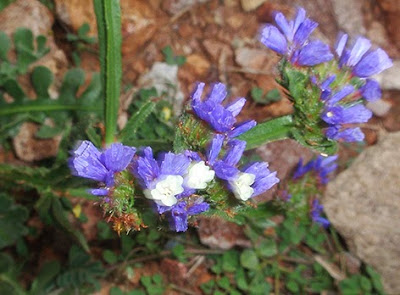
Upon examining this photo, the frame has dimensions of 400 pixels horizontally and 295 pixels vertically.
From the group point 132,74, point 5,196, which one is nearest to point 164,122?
point 132,74

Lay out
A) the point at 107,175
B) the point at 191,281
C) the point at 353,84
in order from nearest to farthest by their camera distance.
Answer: the point at 107,175, the point at 353,84, the point at 191,281

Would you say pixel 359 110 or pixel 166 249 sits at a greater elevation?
pixel 359 110

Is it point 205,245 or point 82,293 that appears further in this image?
point 205,245

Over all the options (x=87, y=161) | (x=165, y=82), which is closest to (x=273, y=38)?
(x=87, y=161)

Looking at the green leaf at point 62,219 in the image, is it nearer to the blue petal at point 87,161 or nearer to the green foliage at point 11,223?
the green foliage at point 11,223

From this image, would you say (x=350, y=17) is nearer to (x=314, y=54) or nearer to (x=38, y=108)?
(x=314, y=54)

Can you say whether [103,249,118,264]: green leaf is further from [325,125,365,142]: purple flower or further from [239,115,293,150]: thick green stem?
[325,125,365,142]: purple flower

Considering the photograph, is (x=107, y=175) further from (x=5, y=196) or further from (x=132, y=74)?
(x=132, y=74)
